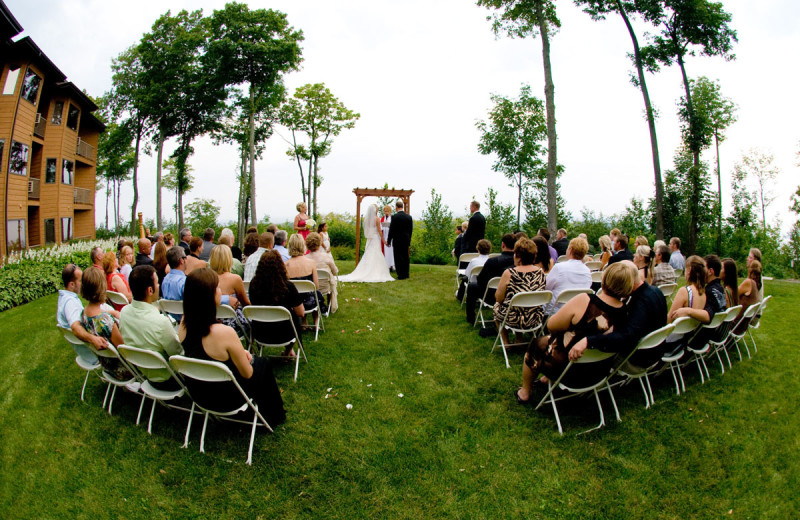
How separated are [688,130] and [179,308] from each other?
2139 centimetres

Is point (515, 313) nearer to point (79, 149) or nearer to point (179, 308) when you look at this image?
point (179, 308)

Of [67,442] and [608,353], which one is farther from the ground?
[608,353]

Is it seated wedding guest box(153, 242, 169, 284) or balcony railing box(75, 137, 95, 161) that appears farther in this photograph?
balcony railing box(75, 137, 95, 161)

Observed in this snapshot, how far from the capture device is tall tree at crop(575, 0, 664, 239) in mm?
15586

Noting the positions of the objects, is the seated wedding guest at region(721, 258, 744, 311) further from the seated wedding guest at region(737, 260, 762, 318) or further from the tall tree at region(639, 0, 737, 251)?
the tall tree at region(639, 0, 737, 251)

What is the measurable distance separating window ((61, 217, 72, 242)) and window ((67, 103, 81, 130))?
510 centimetres

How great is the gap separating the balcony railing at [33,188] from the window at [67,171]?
1466mm

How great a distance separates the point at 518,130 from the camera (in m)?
20.8

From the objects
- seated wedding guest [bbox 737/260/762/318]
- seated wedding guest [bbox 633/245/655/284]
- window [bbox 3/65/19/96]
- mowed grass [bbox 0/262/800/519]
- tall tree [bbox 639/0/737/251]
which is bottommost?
mowed grass [bbox 0/262/800/519]

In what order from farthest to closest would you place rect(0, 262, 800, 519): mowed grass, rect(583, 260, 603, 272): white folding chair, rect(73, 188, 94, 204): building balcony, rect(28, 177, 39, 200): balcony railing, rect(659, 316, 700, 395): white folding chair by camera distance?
rect(73, 188, 94, 204): building balcony < rect(28, 177, 39, 200): balcony railing < rect(583, 260, 603, 272): white folding chair < rect(659, 316, 700, 395): white folding chair < rect(0, 262, 800, 519): mowed grass

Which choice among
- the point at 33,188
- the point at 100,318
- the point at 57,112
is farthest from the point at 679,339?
the point at 57,112

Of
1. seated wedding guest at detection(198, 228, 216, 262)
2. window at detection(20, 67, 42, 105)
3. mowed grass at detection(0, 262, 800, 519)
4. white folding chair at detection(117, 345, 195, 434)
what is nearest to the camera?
mowed grass at detection(0, 262, 800, 519)

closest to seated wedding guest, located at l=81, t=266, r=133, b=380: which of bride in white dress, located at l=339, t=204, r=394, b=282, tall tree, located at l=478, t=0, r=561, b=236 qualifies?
bride in white dress, located at l=339, t=204, r=394, b=282

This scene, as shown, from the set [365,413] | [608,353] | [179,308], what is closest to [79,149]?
[179,308]
